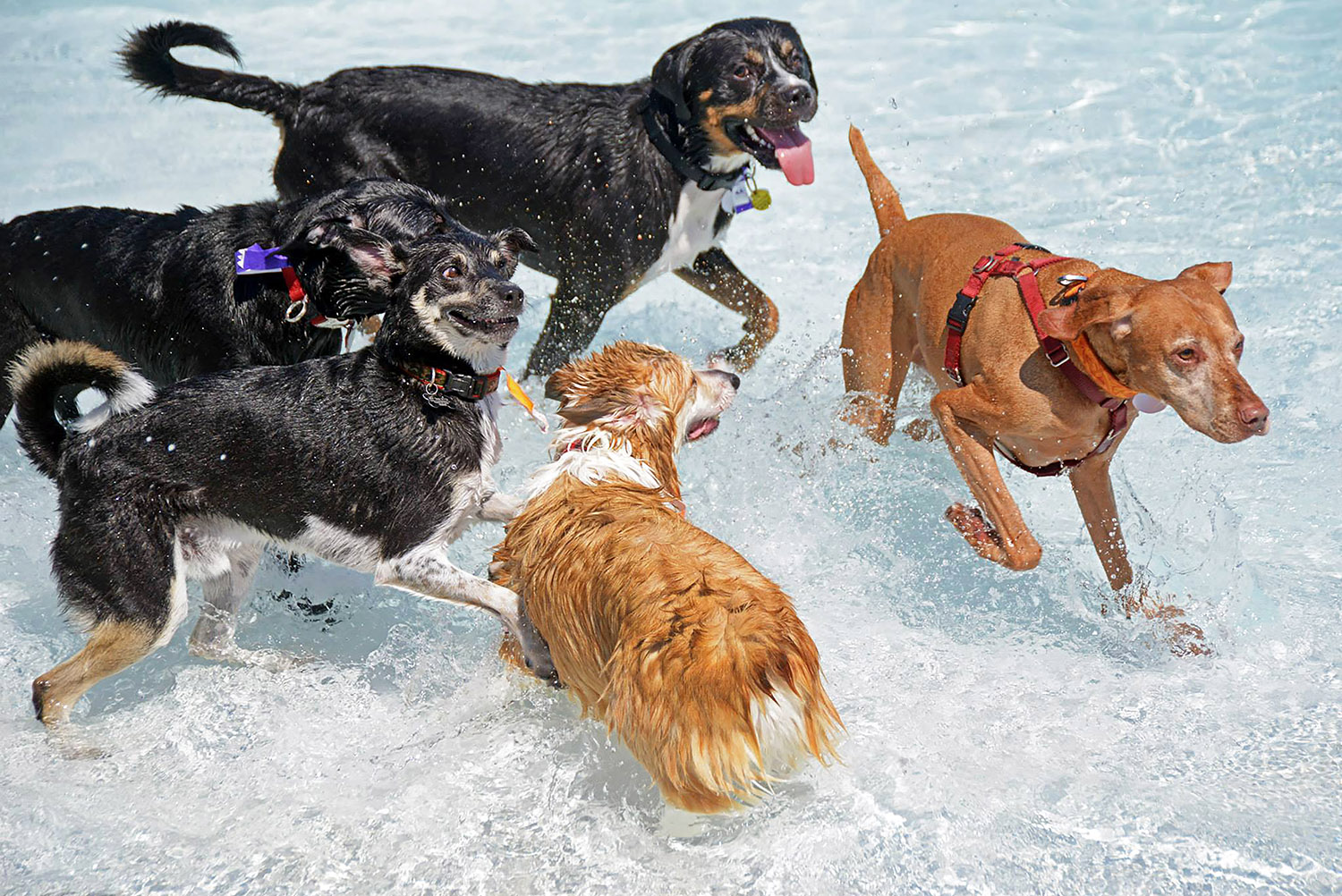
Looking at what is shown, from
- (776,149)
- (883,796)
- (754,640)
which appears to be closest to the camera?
(754,640)

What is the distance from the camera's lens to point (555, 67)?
10.1 meters

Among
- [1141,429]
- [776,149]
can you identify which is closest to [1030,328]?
[776,149]

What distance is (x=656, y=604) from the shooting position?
2.70m

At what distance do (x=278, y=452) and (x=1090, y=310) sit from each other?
251 cm

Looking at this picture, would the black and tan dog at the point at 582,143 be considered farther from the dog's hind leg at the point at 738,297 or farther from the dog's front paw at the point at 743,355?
the dog's front paw at the point at 743,355

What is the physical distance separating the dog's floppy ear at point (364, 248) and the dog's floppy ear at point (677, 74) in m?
1.95

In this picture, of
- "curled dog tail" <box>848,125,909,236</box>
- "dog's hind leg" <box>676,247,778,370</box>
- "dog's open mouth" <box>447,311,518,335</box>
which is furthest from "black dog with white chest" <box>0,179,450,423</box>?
"curled dog tail" <box>848,125,909,236</box>

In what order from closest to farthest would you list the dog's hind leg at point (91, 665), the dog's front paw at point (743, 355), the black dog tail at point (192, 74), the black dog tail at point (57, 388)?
the black dog tail at point (57, 388) → the dog's hind leg at point (91, 665) → the black dog tail at point (192, 74) → the dog's front paw at point (743, 355)

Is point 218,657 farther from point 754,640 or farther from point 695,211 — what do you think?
point 695,211

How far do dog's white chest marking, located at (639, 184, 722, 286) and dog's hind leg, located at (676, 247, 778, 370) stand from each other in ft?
0.56

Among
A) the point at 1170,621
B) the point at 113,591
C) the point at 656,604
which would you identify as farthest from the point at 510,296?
the point at 1170,621

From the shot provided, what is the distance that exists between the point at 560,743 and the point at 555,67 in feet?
25.9

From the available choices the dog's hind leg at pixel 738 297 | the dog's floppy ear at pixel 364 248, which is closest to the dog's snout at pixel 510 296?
the dog's floppy ear at pixel 364 248

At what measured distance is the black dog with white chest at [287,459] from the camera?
327 cm
